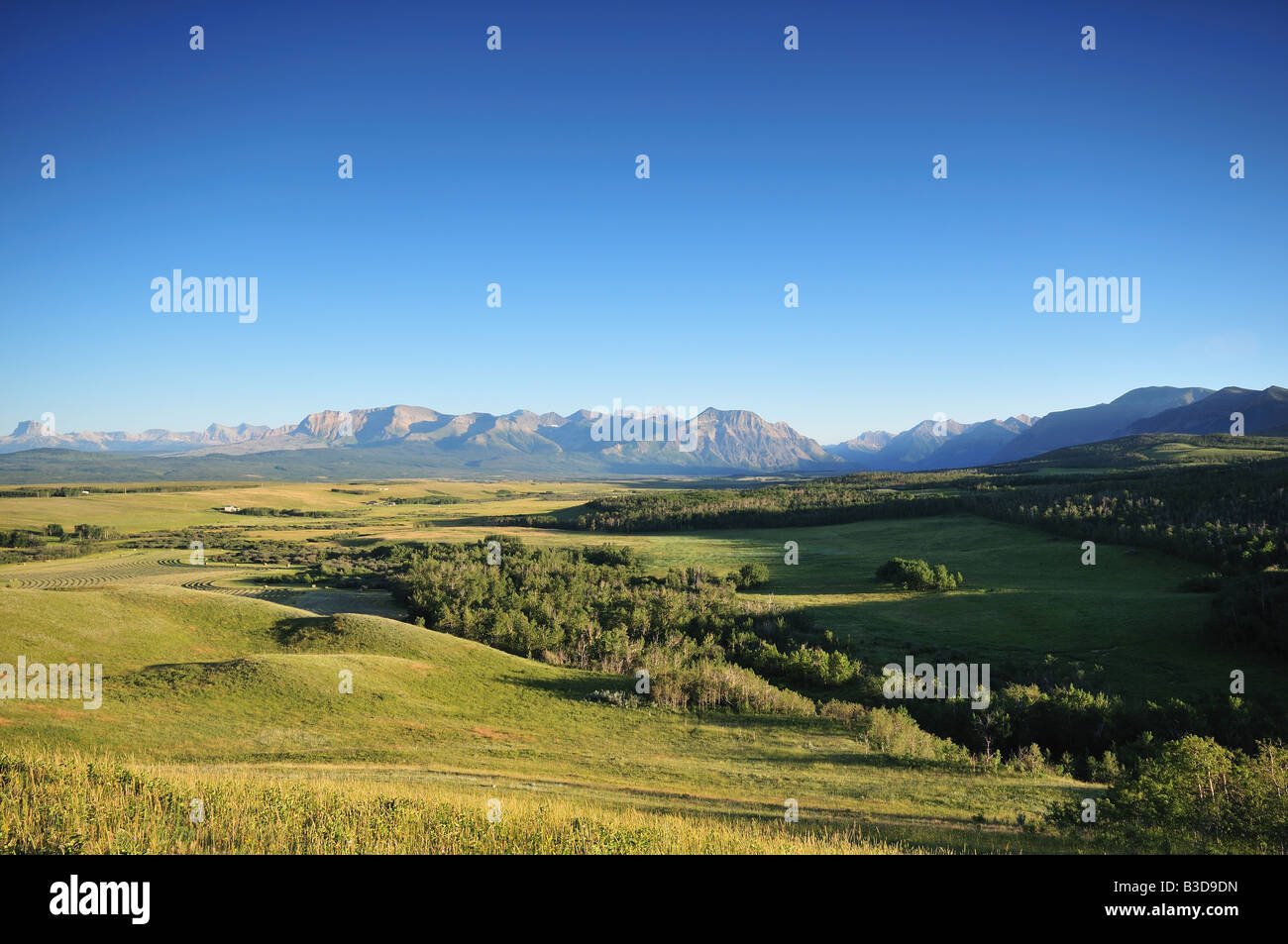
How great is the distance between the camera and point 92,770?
11055 millimetres

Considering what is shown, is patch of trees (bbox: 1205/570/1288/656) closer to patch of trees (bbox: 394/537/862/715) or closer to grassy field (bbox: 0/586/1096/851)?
patch of trees (bbox: 394/537/862/715)

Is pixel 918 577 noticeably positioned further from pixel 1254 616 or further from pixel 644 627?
pixel 644 627

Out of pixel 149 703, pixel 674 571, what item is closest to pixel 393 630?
pixel 149 703

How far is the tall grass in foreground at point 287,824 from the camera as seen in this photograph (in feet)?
29.2

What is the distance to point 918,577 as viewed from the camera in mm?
60094

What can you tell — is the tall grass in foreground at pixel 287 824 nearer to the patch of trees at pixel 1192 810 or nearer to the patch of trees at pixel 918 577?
the patch of trees at pixel 1192 810

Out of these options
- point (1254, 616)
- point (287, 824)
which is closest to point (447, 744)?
point (287, 824)

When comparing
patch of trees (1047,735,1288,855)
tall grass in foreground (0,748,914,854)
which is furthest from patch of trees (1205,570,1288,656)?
tall grass in foreground (0,748,914,854)

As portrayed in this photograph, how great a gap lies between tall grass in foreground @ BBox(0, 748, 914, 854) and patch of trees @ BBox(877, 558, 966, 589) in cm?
5294

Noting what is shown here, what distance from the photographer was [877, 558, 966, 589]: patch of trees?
197ft

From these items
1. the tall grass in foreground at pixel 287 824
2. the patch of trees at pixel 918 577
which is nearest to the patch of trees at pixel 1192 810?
the tall grass in foreground at pixel 287 824

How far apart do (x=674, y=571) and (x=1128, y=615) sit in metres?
38.7
